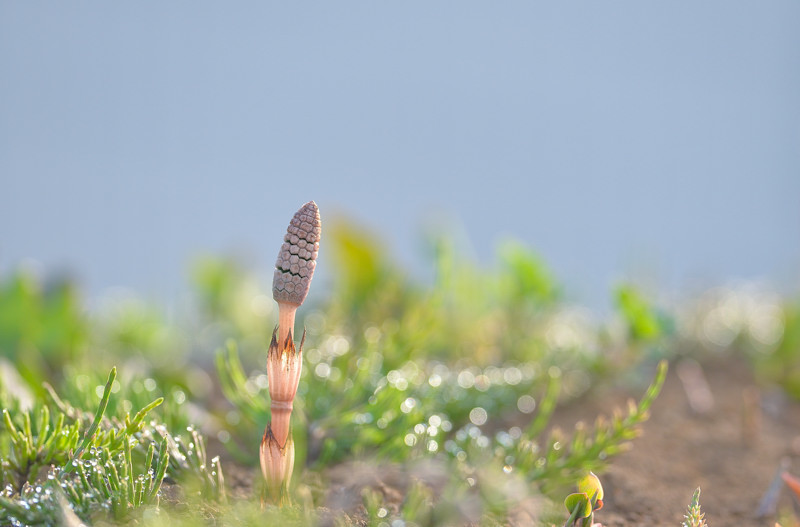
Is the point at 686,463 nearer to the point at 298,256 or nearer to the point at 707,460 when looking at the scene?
the point at 707,460

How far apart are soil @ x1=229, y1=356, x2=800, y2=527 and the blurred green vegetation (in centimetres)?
1

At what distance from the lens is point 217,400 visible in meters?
0.79

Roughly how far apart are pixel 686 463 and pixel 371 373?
27 centimetres

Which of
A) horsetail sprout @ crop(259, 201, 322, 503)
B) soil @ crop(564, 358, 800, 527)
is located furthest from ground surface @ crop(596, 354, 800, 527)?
horsetail sprout @ crop(259, 201, 322, 503)

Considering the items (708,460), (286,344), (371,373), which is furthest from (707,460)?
(286,344)

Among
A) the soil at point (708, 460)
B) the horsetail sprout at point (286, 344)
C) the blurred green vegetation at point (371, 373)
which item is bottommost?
the soil at point (708, 460)

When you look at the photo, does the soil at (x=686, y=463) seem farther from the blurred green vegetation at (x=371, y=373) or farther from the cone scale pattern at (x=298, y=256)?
the cone scale pattern at (x=298, y=256)

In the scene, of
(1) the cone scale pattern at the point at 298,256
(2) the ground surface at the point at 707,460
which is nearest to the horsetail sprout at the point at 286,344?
(1) the cone scale pattern at the point at 298,256

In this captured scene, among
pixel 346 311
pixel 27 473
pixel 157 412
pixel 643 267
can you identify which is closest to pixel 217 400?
pixel 346 311

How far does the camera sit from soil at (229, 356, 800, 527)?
47 cm

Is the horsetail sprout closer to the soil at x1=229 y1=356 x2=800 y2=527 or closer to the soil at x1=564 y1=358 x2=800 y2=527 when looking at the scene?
the soil at x1=229 y1=356 x2=800 y2=527

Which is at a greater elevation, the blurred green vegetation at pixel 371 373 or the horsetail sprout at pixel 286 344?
the horsetail sprout at pixel 286 344

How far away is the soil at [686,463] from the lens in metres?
0.47

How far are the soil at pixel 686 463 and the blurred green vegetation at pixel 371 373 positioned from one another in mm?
15
